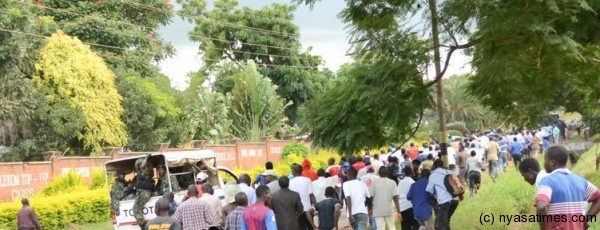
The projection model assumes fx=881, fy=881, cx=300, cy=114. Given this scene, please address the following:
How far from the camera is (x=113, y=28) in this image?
42.4m

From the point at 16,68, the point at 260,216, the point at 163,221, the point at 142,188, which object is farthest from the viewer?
the point at 16,68

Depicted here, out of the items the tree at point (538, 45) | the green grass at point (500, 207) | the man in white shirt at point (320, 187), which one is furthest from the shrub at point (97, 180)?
the tree at point (538, 45)

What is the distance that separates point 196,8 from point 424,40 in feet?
155

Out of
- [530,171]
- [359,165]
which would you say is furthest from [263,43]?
[530,171]

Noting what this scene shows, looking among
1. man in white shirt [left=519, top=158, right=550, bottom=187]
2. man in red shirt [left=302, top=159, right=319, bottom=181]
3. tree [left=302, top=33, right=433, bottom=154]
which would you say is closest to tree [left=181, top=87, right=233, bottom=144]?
man in red shirt [left=302, top=159, right=319, bottom=181]

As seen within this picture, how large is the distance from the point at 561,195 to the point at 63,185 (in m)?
20.5

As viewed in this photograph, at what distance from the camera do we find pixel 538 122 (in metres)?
15.2

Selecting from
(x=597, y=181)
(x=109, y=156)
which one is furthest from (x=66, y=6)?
(x=597, y=181)

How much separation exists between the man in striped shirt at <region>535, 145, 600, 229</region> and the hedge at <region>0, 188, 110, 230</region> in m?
16.4

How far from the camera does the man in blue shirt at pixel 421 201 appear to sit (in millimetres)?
13176

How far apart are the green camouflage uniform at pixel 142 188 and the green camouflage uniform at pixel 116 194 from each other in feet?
0.90

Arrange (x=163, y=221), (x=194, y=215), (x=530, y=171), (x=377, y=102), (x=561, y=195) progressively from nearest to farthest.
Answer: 1. (x=561, y=195)
2. (x=530, y=171)
3. (x=163, y=221)
4. (x=194, y=215)
5. (x=377, y=102)

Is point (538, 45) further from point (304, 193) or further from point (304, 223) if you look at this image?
point (304, 223)

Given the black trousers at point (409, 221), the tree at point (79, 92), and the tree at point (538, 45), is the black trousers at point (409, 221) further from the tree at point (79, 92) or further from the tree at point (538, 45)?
the tree at point (79, 92)
